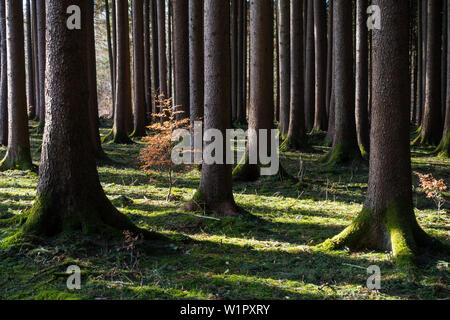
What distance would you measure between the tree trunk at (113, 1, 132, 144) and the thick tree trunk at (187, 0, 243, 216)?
36.7 ft

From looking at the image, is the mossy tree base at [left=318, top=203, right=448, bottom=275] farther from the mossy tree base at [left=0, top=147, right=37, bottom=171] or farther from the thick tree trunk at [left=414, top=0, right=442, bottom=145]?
the thick tree trunk at [left=414, top=0, right=442, bottom=145]

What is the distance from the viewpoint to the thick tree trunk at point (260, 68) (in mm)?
10867

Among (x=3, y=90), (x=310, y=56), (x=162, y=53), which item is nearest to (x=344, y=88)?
(x=310, y=56)

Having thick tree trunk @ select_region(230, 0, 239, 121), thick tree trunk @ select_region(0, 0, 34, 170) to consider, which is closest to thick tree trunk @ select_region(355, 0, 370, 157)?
thick tree trunk @ select_region(0, 0, 34, 170)

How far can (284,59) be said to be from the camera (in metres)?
16.6

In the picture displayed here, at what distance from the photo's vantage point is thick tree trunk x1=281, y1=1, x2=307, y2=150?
645 inches

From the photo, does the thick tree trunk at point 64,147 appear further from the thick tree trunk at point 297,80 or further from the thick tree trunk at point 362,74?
the thick tree trunk at point 297,80

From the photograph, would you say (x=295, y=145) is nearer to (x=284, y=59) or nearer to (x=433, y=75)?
(x=284, y=59)

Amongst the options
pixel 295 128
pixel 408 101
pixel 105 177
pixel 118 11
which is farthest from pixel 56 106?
pixel 118 11

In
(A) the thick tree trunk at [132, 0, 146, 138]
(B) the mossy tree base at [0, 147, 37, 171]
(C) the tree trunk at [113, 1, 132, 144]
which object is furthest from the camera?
(A) the thick tree trunk at [132, 0, 146, 138]

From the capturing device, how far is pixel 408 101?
6203 millimetres

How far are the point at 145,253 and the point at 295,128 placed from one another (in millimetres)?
12050

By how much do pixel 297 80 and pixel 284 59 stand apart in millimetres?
945

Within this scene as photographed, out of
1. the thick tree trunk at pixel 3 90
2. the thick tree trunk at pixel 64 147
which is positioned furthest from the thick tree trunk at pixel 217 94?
the thick tree trunk at pixel 3 90
